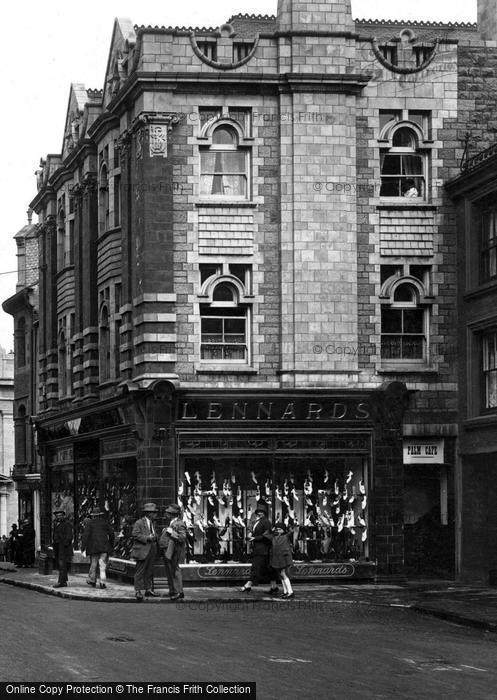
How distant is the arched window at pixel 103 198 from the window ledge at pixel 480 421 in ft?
36.1

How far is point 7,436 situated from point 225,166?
38.7 m

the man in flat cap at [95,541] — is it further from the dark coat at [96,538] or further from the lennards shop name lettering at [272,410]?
the lennards shop name lettering at [272,410]

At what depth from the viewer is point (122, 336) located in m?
32.7

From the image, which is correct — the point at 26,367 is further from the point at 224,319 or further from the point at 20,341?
the point at 224,319

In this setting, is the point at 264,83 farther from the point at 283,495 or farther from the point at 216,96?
the point at 283,495

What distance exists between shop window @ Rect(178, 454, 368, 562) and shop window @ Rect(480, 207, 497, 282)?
4969 millimetres

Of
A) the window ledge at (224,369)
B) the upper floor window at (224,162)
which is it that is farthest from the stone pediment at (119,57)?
the window ledge at (224,369)

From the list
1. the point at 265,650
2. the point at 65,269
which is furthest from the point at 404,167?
the point at 265,650

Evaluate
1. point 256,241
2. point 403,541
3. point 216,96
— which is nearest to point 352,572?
point 403,541

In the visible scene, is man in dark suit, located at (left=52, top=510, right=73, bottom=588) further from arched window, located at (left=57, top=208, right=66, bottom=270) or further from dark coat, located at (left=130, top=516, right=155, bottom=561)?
arched window, located at (left=57, top=208, right=66, bottom=270)

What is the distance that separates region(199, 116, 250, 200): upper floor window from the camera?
1211 inches

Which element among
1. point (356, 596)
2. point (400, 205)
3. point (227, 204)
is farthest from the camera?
point (400, 205)

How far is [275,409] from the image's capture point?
98.5 feet

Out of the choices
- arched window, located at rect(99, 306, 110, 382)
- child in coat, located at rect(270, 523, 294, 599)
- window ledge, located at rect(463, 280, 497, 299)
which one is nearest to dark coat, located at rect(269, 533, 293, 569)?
child in coat, located at rect(270, 523, 294, 599)
